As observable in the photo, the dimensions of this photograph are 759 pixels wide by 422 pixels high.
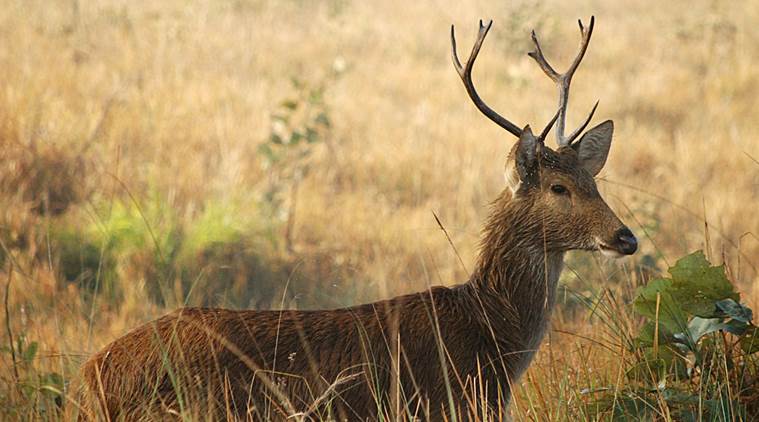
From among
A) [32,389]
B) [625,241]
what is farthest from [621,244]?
[32,389]

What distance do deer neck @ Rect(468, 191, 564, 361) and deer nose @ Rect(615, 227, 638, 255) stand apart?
0.92 ft

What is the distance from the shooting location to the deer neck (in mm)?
3963

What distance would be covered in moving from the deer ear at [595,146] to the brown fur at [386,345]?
→ 0.38ft

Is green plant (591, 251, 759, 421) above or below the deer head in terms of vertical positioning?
below

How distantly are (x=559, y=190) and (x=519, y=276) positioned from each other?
0.35 metres

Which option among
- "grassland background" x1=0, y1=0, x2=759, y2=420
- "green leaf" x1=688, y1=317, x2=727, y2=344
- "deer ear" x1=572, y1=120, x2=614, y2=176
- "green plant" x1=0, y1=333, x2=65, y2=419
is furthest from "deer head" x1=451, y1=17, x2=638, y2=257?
"green plant" x1=0, y1=333, x2=65, y2=419

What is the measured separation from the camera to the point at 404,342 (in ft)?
12.1

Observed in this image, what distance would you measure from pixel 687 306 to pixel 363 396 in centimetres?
111

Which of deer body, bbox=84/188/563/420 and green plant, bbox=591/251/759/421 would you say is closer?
deer body, bbox=84/188/563/420

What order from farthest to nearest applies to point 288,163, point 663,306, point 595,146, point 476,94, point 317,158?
point 317,158
point 288,163
point 595,146
point 476,94
point 663,306

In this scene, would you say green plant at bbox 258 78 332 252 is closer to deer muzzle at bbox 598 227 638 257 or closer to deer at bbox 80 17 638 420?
deer at bbox 80 17 638 420

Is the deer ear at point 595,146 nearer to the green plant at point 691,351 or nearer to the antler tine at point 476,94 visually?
the antler tine at point 476,94

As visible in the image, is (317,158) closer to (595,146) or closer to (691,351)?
(595,146)

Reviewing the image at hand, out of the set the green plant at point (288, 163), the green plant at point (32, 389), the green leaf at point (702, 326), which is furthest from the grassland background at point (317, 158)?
the green leaf at point (702, 326)
